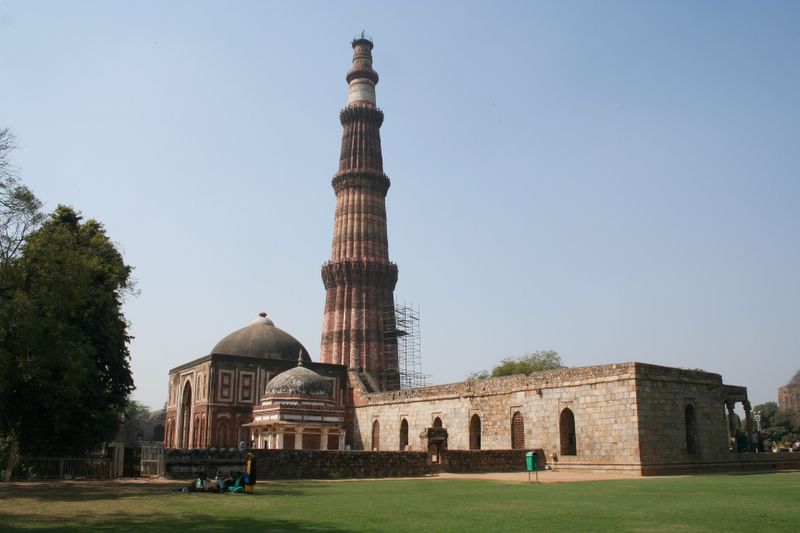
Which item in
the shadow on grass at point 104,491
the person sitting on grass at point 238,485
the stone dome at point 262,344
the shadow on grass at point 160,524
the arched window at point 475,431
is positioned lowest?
the shadow on grass at point 104,491

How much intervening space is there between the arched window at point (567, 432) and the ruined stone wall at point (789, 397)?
42208 millimetres

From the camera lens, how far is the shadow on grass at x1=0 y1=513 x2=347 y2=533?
850 cm

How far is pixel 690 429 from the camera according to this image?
2398 cm

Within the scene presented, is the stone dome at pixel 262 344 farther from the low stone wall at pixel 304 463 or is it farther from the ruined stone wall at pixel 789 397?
the ruined stone wall at pixel 789 397

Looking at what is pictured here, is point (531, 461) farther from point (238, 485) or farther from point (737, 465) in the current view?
point (737, 465)

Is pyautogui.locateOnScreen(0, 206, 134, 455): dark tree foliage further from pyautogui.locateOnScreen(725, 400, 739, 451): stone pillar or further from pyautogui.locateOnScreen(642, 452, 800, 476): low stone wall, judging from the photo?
pyautogui.locateOnScreen(725, 400, 739, 451): stone pillar

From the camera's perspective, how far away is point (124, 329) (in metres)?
24.3

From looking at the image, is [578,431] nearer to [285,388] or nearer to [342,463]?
[342,463]

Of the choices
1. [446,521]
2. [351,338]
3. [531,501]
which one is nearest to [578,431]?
[531,501]

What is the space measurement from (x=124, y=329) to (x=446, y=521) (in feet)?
60.8

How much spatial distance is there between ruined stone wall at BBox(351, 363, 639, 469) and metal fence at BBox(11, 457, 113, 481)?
1526cm

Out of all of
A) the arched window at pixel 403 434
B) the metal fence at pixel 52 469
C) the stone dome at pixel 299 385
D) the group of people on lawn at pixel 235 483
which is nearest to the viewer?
the group of people on lawn at pixel 235 483

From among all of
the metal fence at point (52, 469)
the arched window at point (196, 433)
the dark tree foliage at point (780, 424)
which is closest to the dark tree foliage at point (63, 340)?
the metal fence at point (52, 469)

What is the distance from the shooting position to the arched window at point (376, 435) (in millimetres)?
36219
